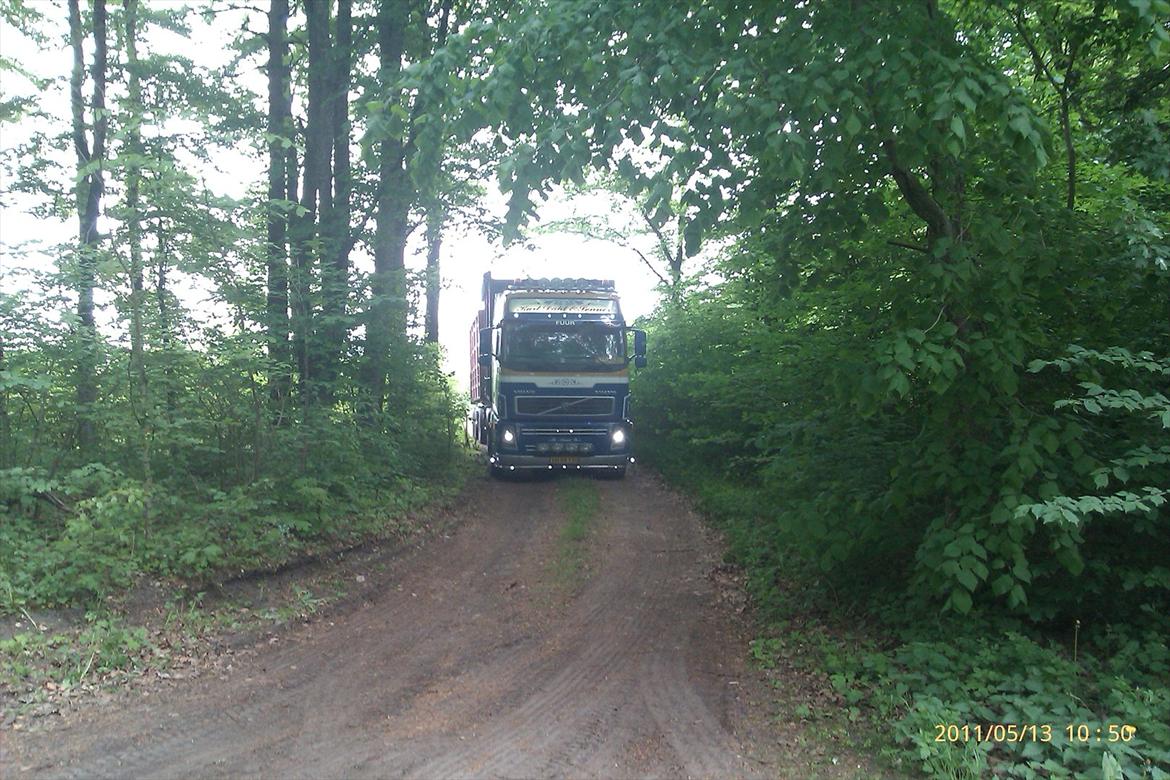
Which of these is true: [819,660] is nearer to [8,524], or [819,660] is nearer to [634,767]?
[634,767]

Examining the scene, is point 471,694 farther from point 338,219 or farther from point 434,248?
point 434,248

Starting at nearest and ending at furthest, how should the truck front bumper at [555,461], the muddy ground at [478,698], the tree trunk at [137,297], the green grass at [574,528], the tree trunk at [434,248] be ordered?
the muddy ground at [478,698]
the tree trunk at [137,297]
the green grass at [574,528]
the tree trunk at [434,248]
the truck front bumper at [555,461]

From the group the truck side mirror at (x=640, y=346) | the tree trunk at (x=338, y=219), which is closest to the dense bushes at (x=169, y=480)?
the tree trunk at (x=338, y=219)

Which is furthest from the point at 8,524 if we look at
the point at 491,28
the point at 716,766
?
the point at 716,766

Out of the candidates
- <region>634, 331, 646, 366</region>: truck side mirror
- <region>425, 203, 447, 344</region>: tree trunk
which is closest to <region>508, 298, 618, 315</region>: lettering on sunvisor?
<region>634, 331, 646, 366</region>: truck side mirror

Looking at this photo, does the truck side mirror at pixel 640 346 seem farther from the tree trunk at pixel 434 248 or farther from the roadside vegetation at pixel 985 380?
the roadside vegetation at pixel 985 380

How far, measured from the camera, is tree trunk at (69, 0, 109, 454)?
8.46m

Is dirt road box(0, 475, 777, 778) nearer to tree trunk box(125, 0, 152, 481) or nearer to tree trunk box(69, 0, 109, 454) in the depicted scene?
tree trunk box(125, 0, 152, 481)

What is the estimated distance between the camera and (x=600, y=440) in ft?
50.7

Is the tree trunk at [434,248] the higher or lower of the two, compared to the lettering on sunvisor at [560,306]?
higher

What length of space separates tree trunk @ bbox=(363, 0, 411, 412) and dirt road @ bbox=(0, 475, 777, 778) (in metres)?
4.49

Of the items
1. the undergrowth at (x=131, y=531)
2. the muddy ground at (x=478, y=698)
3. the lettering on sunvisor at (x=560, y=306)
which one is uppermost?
the lettering on sunvisor at (x=560, y=306)

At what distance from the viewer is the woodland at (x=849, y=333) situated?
5.15 meters

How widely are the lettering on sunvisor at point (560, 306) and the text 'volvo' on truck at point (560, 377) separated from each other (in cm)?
2
